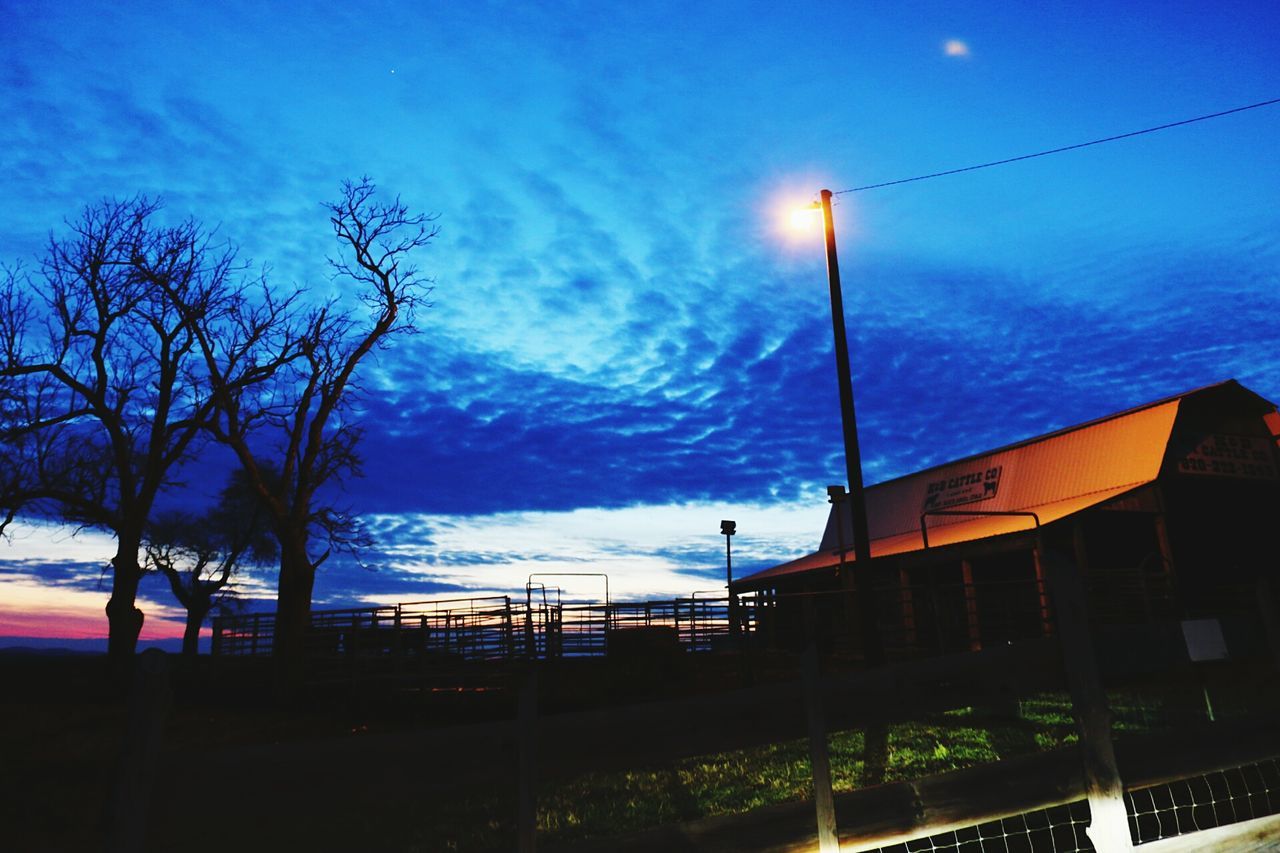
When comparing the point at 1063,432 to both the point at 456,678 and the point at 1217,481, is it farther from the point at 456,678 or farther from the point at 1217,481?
the point at 456,678

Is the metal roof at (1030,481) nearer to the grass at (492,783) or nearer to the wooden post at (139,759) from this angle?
the grass at (492,783)

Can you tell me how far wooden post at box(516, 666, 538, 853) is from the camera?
390 cm

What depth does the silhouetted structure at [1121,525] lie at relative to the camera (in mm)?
19609

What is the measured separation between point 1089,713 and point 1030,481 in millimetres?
20645

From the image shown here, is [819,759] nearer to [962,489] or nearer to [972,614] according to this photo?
[972,614]

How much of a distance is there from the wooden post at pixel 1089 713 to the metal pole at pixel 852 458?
786cm

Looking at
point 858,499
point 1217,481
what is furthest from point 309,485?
point 1217,481

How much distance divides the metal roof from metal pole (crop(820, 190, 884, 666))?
455 cm

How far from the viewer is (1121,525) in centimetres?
2173

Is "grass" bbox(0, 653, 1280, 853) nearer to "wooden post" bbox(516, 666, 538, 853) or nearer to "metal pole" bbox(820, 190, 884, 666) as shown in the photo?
"wooden post" bbox(516, 666, 538, 853)

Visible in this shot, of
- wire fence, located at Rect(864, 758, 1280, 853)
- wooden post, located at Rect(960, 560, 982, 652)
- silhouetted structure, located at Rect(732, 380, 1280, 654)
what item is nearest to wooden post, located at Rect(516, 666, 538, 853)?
wire fence, located at Rect(864, 758, 1280, 853)

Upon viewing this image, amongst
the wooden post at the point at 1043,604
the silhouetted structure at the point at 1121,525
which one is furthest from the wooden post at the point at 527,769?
the wooden post at the point at 1043,604

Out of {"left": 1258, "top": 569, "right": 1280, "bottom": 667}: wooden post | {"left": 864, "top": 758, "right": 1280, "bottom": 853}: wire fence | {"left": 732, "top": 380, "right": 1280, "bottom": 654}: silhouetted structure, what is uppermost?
{"left": 732, "top": 380, "right": 1280, "bottom": 654}: silhouetted structure

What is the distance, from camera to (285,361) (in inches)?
880
